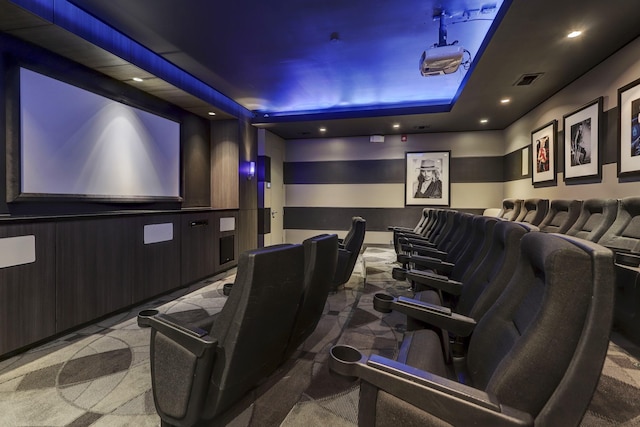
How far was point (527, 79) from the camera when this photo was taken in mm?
4168

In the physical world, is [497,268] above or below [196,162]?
below

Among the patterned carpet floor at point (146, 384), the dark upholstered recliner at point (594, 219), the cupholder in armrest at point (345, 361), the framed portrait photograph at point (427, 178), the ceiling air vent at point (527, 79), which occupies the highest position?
the ceiling air vent at point (527, 79)

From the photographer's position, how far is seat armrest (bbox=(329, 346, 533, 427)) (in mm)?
716

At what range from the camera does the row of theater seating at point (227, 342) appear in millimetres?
1281

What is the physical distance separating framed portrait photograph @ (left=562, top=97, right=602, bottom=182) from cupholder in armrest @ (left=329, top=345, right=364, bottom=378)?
14.3 feet

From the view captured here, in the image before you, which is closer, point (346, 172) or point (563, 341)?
point (563, 341)

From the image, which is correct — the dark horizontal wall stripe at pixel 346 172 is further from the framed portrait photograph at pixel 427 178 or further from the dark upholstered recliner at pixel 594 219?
the dark upholstered recliner at pixel 594 219

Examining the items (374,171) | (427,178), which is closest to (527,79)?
(427,178)

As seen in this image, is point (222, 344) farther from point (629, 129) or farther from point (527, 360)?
point (629, 129)

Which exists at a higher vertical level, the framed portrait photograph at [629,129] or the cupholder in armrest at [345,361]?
the framed portrait photograph at [629,129]

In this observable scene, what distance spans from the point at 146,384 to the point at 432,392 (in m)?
1.93

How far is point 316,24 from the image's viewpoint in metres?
3.32

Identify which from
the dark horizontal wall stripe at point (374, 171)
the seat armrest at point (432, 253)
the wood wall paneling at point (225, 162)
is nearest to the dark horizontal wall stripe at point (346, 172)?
the dark horizontal wall stripe at point (374, 171)

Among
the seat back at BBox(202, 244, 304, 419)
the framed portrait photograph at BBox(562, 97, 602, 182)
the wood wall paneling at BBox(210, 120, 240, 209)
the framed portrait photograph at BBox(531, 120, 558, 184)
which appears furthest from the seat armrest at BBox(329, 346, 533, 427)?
the wood wall paneling at BBox(210, 120, 240, 209)
